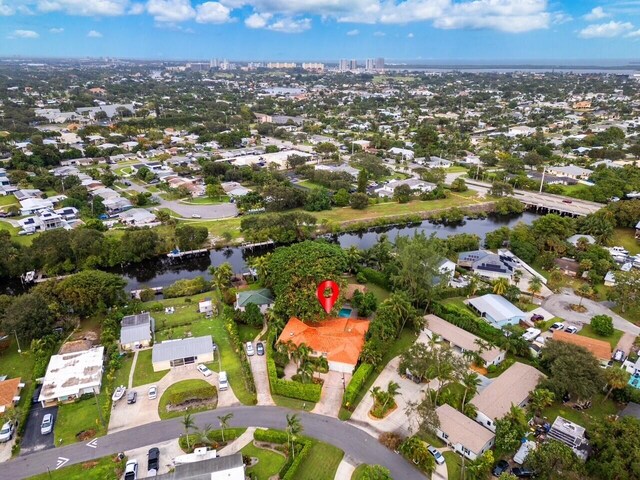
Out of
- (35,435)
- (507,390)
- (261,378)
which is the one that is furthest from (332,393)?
(35,435)

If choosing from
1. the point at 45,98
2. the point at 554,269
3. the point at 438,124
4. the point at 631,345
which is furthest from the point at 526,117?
the point at 45,98

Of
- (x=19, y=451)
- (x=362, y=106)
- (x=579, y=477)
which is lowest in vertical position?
(x=19, y=451)

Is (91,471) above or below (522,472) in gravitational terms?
below

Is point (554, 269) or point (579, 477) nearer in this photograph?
point (579, 477)

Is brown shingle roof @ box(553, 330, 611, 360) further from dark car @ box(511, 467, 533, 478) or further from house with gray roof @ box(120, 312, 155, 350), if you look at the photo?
house with gray roof @ box(120, 312, 155, 350)

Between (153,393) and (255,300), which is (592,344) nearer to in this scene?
(255,300)

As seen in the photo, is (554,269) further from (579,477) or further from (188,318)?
(188,318)

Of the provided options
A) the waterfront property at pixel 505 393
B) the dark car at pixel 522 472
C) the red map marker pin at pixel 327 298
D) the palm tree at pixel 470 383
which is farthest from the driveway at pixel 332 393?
the dark car at pixel 522 472

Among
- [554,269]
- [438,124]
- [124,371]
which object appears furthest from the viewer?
[438,124]
